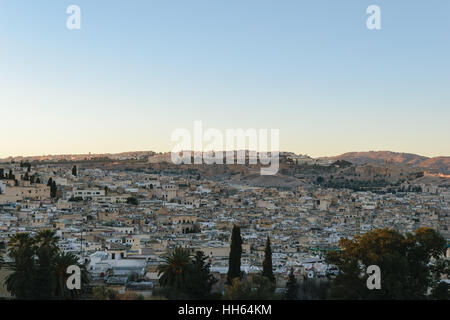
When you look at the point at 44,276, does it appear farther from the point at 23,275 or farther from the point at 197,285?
the point at 197,285

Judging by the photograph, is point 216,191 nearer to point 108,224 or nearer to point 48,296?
point 108,224

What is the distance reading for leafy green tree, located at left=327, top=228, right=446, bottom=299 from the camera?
17.0m

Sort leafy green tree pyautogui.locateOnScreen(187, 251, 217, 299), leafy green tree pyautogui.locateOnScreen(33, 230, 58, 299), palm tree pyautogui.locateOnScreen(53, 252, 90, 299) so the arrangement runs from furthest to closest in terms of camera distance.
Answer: leafy green tree pyautogui.locateOnScreen(187, 251, 217, 299) → palm tree pyautogui.locateOnScreen(53, 252, 90, 299) → leafy green tree pyautogui.locateOnScreen(33, 230, 58, 299)

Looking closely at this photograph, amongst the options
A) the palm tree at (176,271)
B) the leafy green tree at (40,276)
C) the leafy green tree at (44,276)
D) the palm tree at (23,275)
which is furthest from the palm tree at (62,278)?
the palm tree at (176,271)

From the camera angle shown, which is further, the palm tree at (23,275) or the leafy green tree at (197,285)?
the leafy green tree at (197,285)

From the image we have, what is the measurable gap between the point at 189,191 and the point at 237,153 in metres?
78.4

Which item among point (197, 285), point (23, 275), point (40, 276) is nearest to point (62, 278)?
point (40, 276)

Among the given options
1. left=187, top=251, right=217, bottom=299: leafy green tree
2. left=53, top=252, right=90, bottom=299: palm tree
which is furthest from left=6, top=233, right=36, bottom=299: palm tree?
left=187, top=251, right=217, bottom=299: leafy green tree

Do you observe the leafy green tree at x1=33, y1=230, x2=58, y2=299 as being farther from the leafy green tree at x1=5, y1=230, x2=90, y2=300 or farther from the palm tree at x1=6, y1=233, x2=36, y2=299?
the palm tree at x1=6, y1=233, x2=36, y2=299

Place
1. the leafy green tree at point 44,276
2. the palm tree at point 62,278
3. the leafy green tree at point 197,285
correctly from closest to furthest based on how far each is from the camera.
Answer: the leafy green tree at point 44,276 → the palm tree at point 62,278 → the leafy green tree at point 197,285

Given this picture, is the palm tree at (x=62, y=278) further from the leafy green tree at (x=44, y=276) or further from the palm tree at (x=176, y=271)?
the palm tree at (x=176, y=271)

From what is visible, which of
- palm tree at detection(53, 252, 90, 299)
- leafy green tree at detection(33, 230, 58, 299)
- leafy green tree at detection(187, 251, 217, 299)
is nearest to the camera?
leafy green tree at detection(33, 230, 58, 299)

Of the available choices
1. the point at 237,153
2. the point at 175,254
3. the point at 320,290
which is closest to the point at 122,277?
the point at 175,254

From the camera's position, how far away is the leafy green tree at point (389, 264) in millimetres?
16969
